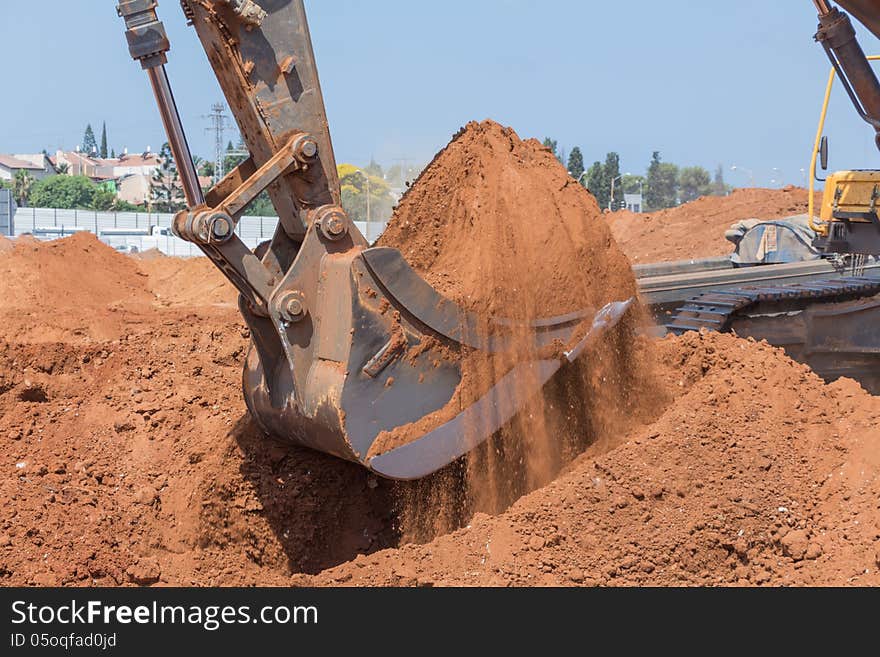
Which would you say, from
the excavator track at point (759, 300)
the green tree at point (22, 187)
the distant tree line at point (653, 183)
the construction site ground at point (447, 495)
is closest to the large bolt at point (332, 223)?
the construction site ground at point (447, 495)

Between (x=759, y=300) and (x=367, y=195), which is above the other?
(x=367, y=195)

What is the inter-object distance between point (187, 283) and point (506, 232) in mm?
10038

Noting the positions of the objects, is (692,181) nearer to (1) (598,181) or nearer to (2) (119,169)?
(1) (598,181)

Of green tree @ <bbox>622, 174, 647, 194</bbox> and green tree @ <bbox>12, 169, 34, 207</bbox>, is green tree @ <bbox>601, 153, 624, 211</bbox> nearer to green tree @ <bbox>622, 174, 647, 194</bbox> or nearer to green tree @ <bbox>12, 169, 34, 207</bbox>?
green tree @ <bbox>622, 174, 647, 194</bbox>

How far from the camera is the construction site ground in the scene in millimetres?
3893

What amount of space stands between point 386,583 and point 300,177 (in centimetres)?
162

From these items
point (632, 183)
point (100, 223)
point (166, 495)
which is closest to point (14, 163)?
point (100, 223)

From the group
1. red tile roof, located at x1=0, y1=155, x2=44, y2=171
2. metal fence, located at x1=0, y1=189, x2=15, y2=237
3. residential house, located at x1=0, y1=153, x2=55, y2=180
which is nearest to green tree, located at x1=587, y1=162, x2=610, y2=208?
metal fence, located at x1=0, y1=189, x2=15, y2=237

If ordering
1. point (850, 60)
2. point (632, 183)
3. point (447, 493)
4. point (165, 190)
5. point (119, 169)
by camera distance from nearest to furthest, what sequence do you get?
point (447, 493) → point (850, 60) → point (632, 183) → point (165, 190) → point (119, 169)

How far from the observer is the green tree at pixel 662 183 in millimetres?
60594

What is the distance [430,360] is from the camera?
4254mm

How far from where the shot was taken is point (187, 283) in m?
13.8

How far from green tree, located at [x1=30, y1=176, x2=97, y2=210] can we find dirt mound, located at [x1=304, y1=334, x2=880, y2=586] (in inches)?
2660

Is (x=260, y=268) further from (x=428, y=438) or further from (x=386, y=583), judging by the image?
(x=386, y=583)
